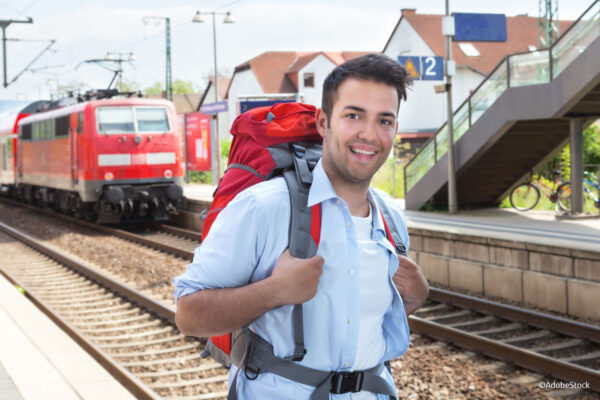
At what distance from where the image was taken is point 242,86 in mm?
66188

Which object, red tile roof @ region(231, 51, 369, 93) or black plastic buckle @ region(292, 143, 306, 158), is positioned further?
red tile roof @ region(231, 51, 369, 93)

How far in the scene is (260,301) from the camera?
6.18 ft

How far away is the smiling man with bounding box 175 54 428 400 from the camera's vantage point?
190 cm

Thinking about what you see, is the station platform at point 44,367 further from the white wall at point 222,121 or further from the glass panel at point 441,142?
the white wall at point 222,121

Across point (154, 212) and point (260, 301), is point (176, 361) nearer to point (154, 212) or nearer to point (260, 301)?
point (260, 301)

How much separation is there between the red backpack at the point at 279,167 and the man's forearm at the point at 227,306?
0.10 meters

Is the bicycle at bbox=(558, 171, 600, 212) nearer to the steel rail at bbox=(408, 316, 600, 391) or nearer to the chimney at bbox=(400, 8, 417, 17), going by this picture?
the steel rail at bbox=(408, 316, 600, 391)

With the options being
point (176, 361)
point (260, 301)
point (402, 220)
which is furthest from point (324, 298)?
point (176, 361)

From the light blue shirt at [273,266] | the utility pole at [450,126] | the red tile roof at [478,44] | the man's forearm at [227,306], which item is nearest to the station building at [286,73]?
the red tile roof at [478,44]

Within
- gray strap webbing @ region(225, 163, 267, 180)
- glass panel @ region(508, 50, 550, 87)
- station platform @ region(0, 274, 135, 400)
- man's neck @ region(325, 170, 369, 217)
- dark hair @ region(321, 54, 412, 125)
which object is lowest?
station platform @ region(0, 274, 135, 400)

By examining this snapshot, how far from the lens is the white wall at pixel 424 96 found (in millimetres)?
46094

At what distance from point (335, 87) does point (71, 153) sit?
57.0 feet

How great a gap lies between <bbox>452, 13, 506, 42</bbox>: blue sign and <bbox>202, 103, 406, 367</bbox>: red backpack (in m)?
13.3

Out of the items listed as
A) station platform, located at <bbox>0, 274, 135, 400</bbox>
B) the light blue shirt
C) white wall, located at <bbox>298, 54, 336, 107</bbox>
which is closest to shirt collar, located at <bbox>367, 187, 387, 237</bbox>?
the light blue shirt
